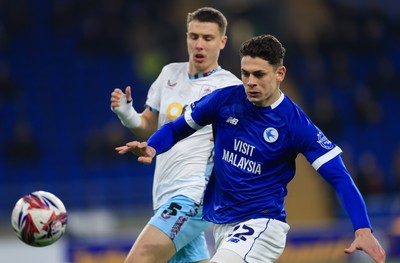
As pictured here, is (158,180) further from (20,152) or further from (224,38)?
(20,152)

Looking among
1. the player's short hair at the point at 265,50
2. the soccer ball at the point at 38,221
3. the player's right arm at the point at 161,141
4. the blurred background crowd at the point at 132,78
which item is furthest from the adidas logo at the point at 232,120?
the blurred background crowd at the point at 132,78

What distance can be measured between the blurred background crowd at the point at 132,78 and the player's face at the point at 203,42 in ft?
30.0

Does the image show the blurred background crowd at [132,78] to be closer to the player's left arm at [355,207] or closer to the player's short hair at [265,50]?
the player's short hair at [265,50]

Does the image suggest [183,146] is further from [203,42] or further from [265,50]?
[265,50]

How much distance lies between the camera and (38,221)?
6.83 meters

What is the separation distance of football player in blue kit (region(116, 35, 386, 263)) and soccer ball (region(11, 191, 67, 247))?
3.87ft

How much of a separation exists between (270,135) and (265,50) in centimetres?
62

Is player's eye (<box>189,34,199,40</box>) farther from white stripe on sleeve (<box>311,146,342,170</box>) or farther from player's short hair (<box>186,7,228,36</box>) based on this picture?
white stripe on sleeve (<box>311,146,342,170</box>)

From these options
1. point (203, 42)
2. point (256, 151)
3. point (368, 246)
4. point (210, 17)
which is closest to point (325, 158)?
point (256, 151)

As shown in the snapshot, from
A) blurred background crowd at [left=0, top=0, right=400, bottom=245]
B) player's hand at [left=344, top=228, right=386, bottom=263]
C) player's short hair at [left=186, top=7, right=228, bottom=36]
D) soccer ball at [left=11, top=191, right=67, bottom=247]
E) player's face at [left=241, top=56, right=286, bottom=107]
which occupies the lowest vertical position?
blurred background crowd at [left=0, top=0, right=400, bottom=245]

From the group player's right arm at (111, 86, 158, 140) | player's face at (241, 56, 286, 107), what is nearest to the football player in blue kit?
player's face at (241, 56, 286, 107)

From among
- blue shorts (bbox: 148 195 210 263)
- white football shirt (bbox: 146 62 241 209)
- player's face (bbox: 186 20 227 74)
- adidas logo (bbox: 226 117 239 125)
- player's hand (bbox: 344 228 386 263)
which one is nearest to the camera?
player's hand (bbox: 344 228 386 263)

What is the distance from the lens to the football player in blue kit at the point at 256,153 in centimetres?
600

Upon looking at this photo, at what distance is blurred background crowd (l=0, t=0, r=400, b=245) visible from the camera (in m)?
17.6
